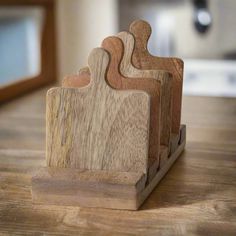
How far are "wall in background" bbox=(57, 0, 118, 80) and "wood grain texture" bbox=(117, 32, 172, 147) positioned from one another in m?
2.11

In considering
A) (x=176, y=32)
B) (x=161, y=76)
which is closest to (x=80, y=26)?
(x=176, y=32)

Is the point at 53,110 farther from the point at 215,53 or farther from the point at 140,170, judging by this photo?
the point at 215,53

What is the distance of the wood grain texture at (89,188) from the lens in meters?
0.66

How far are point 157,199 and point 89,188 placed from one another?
111mm

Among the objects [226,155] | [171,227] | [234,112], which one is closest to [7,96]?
[234,112]

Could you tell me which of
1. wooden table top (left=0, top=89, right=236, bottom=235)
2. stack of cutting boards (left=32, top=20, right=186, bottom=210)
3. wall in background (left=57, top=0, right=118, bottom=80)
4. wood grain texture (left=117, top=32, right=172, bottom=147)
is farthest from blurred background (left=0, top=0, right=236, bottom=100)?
stack of cutting boards (left=32, top=20, right=186, bottom=210)

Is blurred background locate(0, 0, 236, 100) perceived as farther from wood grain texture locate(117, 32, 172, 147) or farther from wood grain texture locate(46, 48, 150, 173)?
wood grain texture locate(46, 48, 150, 173)

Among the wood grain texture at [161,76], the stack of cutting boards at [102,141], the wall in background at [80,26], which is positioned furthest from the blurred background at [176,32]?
the stack of cutting boards at [102,141]

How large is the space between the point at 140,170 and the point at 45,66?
64.5 inches

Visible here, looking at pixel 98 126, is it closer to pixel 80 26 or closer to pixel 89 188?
pixel 89 188

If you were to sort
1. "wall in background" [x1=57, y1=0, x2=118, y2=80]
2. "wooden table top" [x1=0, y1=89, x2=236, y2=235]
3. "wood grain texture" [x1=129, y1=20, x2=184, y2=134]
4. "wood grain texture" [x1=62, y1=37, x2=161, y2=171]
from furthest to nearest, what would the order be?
"wall in background" [x1=57, y1=0, x2=118, y2=80] < "wood grain texture" [x1=129, y1=20, x2=184, y2=134] < "wood grain texture" [x1=62, y1=37, x2=161, y2=171] < "wooden table top" [x1=0, y1=89, x2=236, y2=235]

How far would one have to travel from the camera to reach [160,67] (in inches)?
36.2

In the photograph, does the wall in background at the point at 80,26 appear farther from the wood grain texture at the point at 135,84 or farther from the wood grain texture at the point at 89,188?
the wood grain texture at the point at 89,188

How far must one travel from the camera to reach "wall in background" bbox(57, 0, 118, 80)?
2951mm
